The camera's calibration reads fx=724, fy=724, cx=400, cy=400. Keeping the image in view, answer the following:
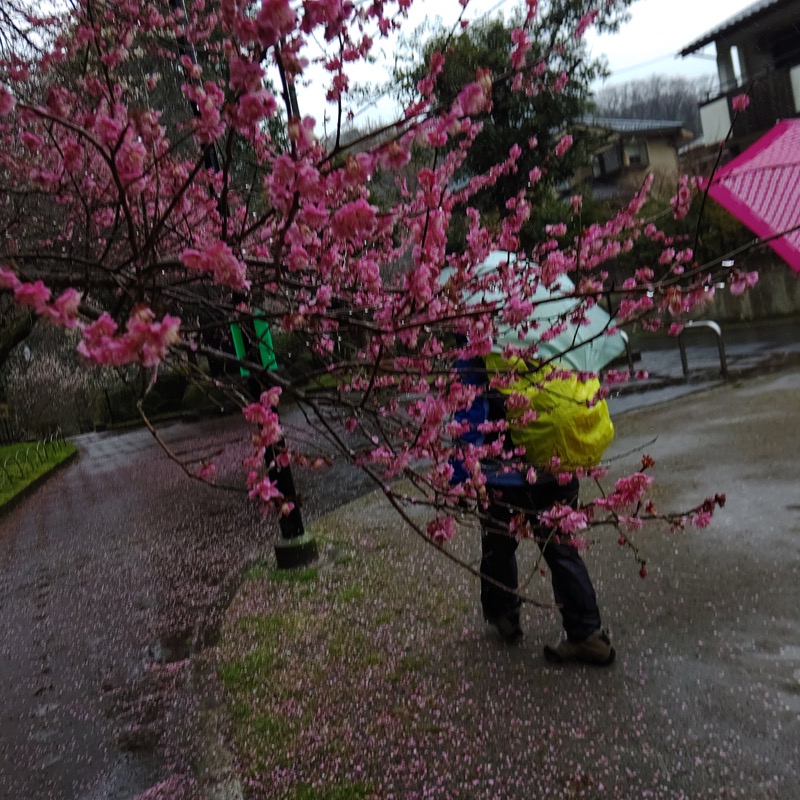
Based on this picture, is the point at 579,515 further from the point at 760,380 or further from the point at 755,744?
the point at 760,380

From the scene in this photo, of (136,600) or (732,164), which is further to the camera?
(136,600)

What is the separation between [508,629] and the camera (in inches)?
145

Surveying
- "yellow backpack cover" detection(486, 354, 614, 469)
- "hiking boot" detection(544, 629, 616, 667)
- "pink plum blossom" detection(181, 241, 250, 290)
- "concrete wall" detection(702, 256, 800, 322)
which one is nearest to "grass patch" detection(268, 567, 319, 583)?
"hiking boot" detection(544, 629, 616, 667)

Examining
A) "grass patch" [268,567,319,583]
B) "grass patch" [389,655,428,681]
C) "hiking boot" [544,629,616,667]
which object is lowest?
"grass patch" [389,655,428,681]

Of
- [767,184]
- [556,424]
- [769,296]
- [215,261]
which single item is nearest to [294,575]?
[556,424]

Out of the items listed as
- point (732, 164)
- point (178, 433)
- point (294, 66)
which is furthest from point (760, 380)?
point (178, 433)

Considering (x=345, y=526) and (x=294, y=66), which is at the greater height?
(x=294, y=66)

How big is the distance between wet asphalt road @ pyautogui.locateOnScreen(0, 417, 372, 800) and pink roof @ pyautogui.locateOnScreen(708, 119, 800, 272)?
4.40 meters

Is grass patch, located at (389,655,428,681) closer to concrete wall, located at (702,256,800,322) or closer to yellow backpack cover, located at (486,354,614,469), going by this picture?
yellow backpack cover, located at (486,354,614,469)

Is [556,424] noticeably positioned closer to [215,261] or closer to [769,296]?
[215,261]

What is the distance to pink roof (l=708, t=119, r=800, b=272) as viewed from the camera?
4.52 meters

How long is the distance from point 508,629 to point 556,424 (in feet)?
3.85

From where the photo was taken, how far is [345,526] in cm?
643

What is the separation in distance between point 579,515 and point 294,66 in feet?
6.21
